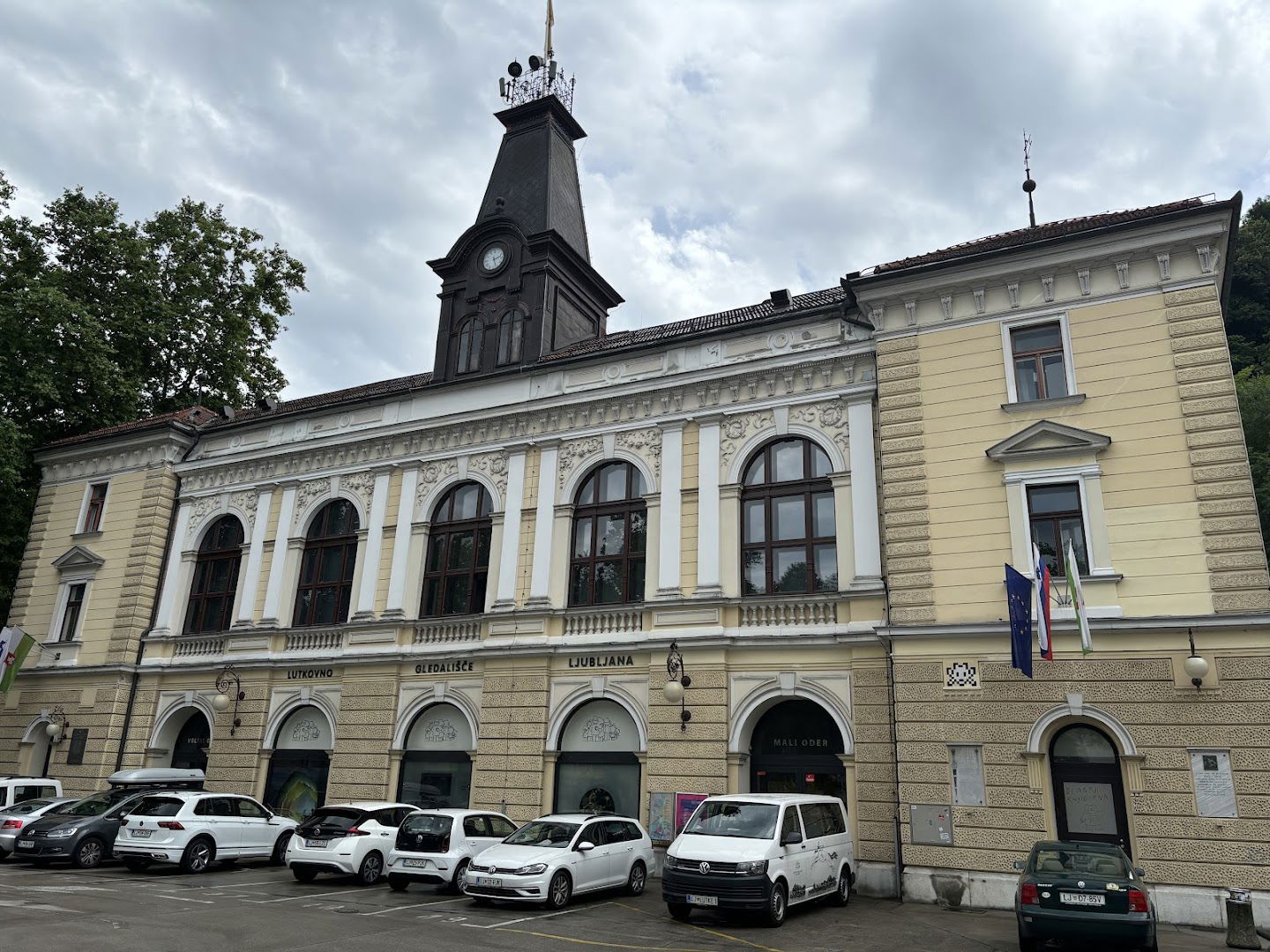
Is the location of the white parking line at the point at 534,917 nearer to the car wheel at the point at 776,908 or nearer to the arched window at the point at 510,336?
the car wheel at the point at 776,908

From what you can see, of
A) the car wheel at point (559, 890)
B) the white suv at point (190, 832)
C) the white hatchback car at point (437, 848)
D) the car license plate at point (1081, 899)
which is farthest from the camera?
the white suv at point (190, 832)

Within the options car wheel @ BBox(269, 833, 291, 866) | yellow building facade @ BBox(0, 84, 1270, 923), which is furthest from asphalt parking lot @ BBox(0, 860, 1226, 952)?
car wheel @ BBox(269, 833, 291, 866)

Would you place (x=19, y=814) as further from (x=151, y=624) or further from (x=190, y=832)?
(x=151, y=624)

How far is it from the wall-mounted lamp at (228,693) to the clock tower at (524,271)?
1015 cm

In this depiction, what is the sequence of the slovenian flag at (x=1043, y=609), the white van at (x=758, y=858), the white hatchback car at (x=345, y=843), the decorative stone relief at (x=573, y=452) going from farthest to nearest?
the decorative stone relief at (x=573, y=452), the white hatchback car at (x=345, y=843), the slovenian flag at (x=1043, y=609), the white van at (x=758, y=858)

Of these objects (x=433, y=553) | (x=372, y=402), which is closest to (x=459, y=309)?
(x=372, y=402)

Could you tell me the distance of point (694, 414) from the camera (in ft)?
73.4

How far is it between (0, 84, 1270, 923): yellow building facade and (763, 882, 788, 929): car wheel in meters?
3.67

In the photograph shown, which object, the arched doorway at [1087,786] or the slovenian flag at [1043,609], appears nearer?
the slovenian flag at [1043,609]

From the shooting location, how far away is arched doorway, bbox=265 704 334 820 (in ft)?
80.8

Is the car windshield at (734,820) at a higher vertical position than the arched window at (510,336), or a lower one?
lower

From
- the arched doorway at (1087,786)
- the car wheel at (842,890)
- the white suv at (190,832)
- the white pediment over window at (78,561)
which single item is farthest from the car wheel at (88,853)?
the arched doorway at (1087,786)

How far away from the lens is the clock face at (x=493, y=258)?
27516mm

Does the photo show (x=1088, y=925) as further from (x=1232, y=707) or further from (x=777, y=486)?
(x=777, y=486)
